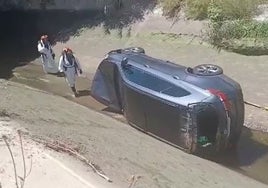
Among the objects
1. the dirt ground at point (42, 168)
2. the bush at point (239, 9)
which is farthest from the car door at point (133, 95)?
the bush at point (239, 9)

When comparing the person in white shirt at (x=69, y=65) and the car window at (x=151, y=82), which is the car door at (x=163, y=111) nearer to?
the car window at (x=151, y=82)

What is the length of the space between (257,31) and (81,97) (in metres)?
5.53

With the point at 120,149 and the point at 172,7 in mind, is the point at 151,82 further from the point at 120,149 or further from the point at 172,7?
the point at 172,7

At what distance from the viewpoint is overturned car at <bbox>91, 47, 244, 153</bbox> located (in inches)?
433

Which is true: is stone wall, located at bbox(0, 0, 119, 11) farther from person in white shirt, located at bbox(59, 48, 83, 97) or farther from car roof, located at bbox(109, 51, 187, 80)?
car roof, located at bbox(109, 51, 187, 80)

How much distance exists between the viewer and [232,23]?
709 inches

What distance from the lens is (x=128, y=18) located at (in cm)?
2077

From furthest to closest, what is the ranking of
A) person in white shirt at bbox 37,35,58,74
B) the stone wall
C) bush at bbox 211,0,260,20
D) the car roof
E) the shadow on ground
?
the stone wall < the shadow on ground < bush at bbox 211,0,260,20 < person in white shirt at bbox 37,35,58,74 < the car roof

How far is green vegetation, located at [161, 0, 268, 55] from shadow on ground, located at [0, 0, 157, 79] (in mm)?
1943

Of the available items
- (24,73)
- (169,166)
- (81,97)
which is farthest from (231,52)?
(169,166)

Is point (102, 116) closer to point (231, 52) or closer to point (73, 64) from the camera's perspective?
point (73, 64)

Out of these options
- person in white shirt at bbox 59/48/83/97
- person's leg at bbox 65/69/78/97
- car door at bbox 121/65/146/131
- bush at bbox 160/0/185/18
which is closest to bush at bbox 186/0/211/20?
bush at bbox 160/0/185/18

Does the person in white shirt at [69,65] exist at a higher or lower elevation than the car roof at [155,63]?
lower

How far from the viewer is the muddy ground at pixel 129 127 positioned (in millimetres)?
9859
